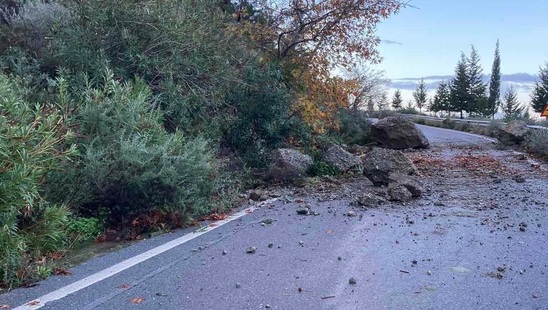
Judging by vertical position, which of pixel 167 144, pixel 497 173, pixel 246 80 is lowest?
pixel 497 173

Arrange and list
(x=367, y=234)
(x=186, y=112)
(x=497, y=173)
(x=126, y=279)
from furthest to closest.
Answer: (x=497, y=173), (x=186, y=112), (x=367, y=234), (x=126, y=279)

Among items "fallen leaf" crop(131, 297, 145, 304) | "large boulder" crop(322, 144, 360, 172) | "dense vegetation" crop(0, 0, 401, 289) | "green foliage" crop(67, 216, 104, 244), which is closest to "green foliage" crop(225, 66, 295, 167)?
"dense vegetation" crop(0, 0, 401, 289)

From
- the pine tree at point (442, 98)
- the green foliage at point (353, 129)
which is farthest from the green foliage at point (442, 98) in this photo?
the green foliage at point (353, 129)

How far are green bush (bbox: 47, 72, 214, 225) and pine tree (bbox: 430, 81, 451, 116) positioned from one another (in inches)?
2667

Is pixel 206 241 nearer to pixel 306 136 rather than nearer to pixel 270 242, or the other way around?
pixel 270 242

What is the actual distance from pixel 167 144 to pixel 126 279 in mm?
2444

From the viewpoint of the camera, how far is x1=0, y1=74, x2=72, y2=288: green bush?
16.4ft

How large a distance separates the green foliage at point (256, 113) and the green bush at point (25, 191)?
6687 mm

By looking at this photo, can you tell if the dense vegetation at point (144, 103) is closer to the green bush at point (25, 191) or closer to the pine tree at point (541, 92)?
the green bush at point (25, 191)

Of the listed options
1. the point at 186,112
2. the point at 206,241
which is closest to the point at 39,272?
the point at 206,241

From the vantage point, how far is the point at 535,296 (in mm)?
4672

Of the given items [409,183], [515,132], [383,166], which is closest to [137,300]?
[409,183]

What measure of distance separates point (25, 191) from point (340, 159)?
8.45 meters

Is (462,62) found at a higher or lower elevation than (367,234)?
higher
